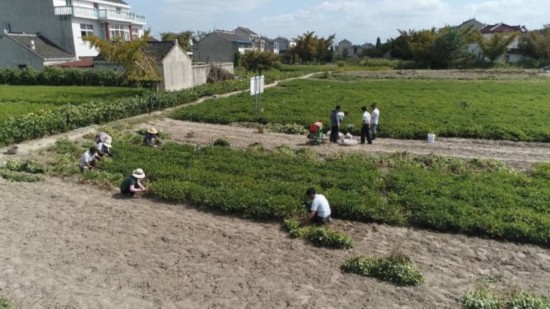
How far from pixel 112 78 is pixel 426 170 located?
105ft

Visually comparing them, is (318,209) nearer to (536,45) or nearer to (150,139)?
(150,139)

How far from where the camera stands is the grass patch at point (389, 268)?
7023mm

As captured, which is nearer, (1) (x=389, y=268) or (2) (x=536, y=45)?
(1) (x=389, y=268)

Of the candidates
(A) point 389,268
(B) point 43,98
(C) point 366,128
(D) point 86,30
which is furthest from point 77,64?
(A) point 389,268

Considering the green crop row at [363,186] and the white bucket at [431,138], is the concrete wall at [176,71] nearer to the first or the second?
the green crop row at [363,186]

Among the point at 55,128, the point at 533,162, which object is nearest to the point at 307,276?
the point at 533,162

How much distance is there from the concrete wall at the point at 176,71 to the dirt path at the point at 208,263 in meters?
23.9

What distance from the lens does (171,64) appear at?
33.3 metres

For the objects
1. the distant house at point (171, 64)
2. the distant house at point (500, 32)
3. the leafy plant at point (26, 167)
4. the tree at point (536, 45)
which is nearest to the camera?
the leafy plant at point (26, 167)

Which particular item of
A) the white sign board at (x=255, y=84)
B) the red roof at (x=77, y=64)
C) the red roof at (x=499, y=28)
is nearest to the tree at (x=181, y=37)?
the red roof at (x=77, y=64)

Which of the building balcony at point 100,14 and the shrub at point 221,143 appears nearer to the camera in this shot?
the shrub at point 221,143

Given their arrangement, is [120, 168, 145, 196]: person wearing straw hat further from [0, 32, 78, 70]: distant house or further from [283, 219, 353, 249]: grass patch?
[0, 32, 78, 70]: distant house

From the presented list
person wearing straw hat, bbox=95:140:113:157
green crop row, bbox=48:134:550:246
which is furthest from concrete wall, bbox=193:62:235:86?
person wearing straw hat, bbox=95:140:113:157

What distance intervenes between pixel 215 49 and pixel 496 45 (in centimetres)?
4767
